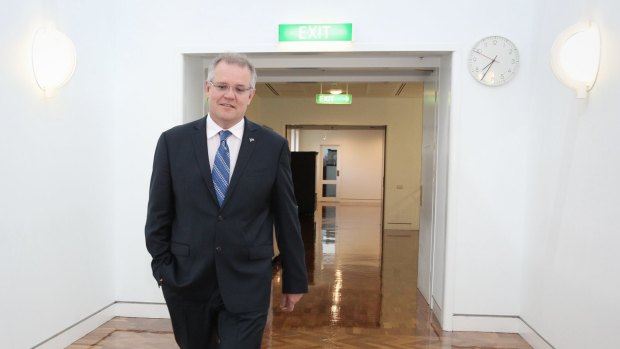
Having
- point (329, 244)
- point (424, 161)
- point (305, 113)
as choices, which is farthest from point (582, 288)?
point (305, 113)

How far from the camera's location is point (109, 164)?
4.57m

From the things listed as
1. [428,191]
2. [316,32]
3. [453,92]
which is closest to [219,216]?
[316,32]

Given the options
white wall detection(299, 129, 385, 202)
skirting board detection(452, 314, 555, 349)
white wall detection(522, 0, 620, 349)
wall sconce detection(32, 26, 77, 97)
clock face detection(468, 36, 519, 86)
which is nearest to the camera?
white wall detection(522, 0, 620, 349)

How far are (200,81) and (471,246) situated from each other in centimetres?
305

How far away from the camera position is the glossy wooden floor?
4.10 metres

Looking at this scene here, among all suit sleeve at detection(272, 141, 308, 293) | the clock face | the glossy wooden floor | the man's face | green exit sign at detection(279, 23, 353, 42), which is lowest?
the glossy wooden floor

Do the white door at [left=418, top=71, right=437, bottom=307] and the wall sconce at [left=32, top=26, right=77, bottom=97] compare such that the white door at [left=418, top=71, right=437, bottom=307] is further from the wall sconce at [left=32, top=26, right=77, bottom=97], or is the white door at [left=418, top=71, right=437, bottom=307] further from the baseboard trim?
the wall sconce at [left=32, top=26, right=77, bottom=97]

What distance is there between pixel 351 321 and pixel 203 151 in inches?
124

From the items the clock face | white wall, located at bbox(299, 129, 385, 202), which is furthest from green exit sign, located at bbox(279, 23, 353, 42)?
white wall, located at bbox(299, 129, 385, 202)

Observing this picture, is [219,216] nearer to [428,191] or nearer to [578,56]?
[578,56]

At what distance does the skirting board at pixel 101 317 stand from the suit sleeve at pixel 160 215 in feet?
6.71

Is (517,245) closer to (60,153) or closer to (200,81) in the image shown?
(200,81)

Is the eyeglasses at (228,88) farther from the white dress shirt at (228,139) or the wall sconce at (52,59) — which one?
the wall sconce at (52,59)

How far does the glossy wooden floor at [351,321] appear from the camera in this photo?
13.4 ft
